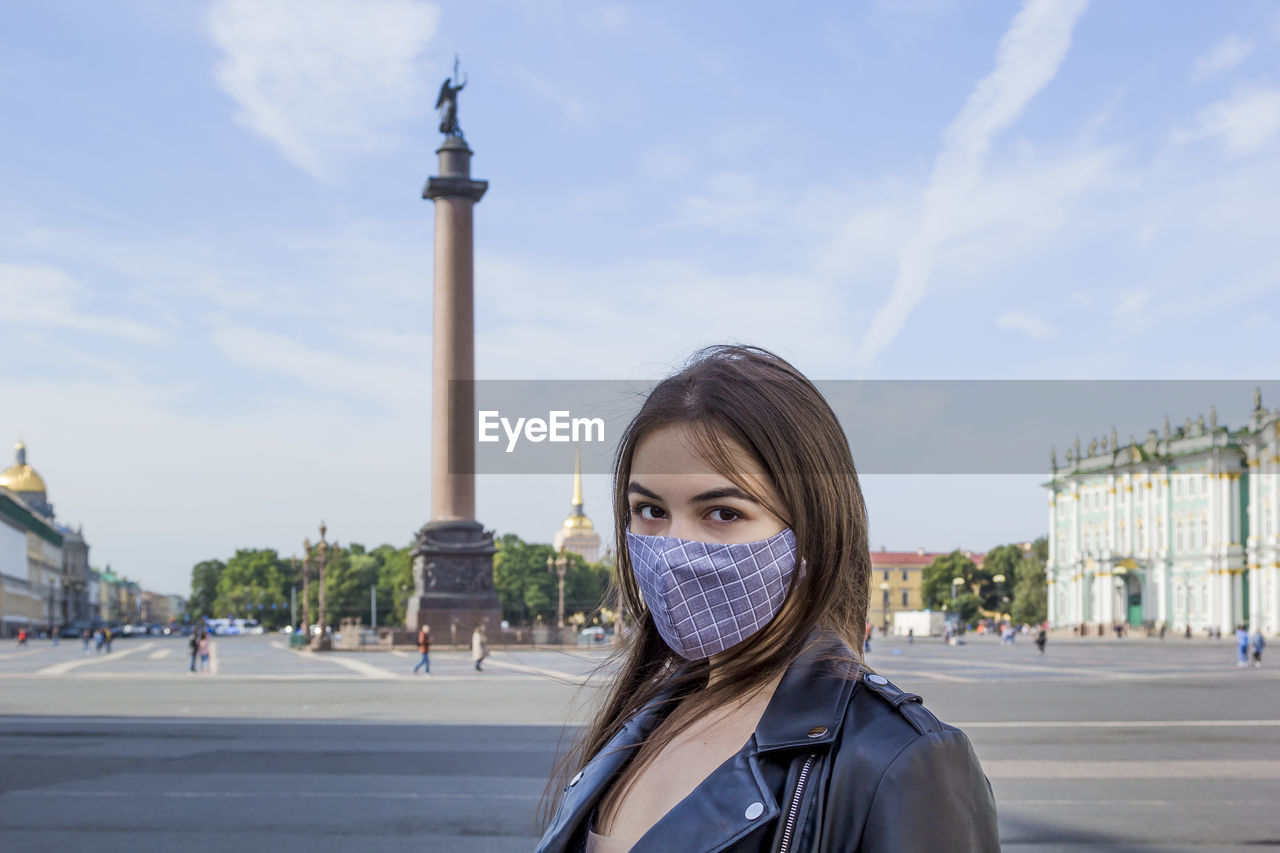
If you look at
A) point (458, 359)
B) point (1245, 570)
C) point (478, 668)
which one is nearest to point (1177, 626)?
point (1245, 570)

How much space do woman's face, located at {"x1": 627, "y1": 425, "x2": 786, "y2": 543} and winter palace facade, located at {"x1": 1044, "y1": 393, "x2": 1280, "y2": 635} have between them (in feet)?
309

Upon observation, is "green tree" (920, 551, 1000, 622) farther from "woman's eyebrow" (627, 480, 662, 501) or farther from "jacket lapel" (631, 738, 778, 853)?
"jacket lapel" (631, 738, 778, 853)

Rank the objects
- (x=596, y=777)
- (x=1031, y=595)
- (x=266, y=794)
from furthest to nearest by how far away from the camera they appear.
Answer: (x=1031, y=595), (x=266, y=794), (x=596, y=777)

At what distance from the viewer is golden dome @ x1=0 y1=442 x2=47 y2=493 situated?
163500mm

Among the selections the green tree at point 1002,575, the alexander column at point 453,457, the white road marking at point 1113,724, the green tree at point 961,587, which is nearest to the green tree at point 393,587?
the green tree at point 961,587

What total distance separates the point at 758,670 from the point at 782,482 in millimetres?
275

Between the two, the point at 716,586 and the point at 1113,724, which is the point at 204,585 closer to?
the point at 1113,724

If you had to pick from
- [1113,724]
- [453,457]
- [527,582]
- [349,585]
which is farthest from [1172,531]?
[1113,724]

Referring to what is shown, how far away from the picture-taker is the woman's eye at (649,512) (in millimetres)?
2115

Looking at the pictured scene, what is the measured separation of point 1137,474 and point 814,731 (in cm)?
10885

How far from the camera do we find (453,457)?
51.3 m

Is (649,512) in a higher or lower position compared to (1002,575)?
higher

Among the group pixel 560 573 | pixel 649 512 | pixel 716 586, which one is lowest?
pixel 560 573

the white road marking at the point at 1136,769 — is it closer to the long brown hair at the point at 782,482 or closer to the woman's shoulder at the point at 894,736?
the long brown hair at the point at 782,482
